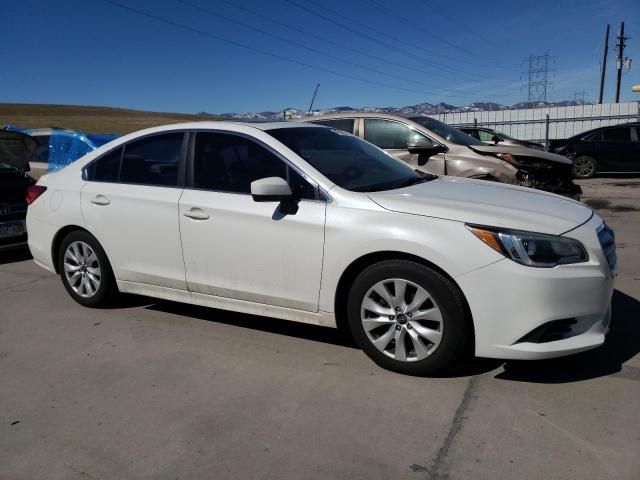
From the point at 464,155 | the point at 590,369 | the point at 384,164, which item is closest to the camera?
the point at 590,369

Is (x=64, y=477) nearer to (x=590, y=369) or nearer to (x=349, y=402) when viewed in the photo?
(x=349, y=402)

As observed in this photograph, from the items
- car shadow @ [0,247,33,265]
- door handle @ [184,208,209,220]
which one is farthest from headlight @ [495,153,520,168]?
car shadow @ [0,247,33,265]

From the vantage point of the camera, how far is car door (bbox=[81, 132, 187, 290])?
4.18 meters

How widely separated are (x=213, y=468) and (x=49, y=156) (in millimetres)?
8751

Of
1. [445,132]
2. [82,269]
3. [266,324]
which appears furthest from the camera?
[445,132]

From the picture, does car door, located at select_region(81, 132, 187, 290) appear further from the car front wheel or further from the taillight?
the car front wheel

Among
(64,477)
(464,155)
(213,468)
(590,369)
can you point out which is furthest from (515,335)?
(464,155)

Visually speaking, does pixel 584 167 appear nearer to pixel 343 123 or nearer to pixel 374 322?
pixel 343 123

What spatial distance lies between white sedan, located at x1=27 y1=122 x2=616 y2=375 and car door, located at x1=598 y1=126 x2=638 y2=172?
41.0 ft

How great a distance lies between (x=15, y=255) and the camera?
24.5 ft

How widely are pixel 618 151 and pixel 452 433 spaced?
1438 cm

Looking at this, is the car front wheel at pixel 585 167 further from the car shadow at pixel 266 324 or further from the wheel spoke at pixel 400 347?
the wheel spoke at pixel 400 347

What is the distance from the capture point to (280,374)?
3523 mm

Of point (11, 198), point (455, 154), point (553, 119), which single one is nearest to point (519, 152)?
point (455, 154)
